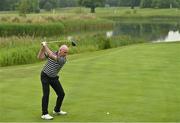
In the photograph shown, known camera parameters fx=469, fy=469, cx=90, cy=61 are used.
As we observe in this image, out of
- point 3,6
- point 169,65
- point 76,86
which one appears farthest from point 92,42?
point 3,6

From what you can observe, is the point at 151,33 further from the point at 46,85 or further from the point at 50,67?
the point at 50,67

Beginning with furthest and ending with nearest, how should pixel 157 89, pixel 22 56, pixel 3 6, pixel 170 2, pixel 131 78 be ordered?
pixel 170 2, pixel 3 6, pixel 22 56, pixel 131 78, pixel 157 89

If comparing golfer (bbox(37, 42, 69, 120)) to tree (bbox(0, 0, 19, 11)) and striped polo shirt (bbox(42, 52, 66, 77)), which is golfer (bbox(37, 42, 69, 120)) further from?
tree (bbox(0, 0, 19, 11))

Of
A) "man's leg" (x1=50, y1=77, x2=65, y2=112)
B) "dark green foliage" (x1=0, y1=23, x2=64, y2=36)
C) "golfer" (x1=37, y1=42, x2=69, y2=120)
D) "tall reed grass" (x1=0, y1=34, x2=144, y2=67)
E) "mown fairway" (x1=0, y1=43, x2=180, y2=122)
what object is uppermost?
"golfer" (x1=37, y1=42, x2=69, y2=120)

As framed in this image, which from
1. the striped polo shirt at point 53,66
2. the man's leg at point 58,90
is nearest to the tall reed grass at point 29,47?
the man's leg at point 58,90

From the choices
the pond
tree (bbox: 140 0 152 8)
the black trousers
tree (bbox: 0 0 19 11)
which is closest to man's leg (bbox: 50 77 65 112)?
the black trousers

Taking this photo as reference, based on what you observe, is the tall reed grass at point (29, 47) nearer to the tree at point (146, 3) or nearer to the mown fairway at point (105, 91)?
the mown fairway at point (105, 91)

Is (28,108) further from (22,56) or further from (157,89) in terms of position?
(22,56)

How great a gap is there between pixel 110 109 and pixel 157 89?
3.41m

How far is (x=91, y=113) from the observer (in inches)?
→ 503

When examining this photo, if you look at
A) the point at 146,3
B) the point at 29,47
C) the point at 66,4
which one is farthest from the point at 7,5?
the point at 29,47

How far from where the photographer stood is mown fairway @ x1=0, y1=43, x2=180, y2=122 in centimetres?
1270

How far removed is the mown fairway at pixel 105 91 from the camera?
12.7 m

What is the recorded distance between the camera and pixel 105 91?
1598 cm
